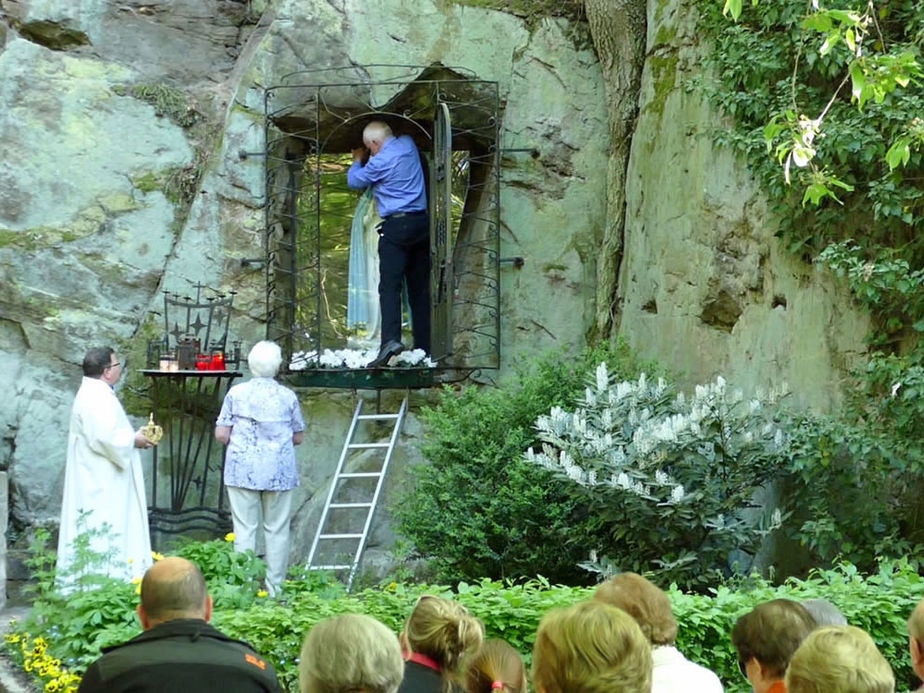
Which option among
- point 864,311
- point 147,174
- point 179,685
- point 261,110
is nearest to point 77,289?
point 147,174

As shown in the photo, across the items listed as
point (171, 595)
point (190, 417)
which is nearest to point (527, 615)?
point (171, 595)

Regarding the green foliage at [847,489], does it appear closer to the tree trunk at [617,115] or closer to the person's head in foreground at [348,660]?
the tree trunk at [617,115]

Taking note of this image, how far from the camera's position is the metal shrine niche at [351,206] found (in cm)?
1099

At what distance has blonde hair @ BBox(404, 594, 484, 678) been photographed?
394 centimetres

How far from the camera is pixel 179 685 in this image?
11.5 ft

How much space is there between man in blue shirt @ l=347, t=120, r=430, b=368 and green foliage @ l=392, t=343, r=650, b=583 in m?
1.53

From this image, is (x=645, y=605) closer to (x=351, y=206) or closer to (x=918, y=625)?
Result: (x=918, y=625)

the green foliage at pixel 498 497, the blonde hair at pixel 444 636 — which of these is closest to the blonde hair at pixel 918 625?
the blonde hair at pixel 444 636

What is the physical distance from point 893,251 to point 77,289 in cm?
637

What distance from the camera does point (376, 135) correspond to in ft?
35.4

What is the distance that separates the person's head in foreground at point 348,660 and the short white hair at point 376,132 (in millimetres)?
7859

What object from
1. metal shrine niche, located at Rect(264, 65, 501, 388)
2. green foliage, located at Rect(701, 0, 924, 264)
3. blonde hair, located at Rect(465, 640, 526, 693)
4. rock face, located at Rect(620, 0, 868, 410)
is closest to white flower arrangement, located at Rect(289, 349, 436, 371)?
metal shrine niche, located at Rect(264, 65, 501, 388)

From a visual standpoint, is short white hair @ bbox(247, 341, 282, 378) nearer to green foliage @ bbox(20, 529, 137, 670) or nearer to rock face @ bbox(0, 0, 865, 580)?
rock face @ bbox(0, 0, 865, 580)

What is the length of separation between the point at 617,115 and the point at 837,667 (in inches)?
330
